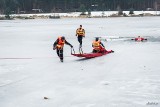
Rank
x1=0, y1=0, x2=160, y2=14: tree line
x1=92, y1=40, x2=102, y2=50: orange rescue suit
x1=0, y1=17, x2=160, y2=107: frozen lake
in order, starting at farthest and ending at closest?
1. x1=0, y1=0, x2=160, y2=14: tree line
2. x1=92, y1=40, x2=102, y2=50: orange rescue suit
3. x1=0, y1=17, x2=160, y2=107: frozen lake

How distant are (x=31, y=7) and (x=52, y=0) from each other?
7108 mm

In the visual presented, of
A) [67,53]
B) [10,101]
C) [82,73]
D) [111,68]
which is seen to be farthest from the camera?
[67,53]

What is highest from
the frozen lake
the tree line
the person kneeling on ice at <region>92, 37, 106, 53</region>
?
the tree line

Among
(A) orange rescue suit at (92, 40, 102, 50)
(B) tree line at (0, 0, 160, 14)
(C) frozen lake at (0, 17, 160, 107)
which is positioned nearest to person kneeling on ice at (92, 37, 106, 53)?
(A) orange rescue suit at (92, 40, 102, 50)

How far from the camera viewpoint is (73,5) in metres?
115

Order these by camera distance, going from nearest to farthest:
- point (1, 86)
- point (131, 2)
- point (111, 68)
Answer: point (1, 86) → point (111, 68) → point (131, 2)

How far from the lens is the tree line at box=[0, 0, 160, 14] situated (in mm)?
112812

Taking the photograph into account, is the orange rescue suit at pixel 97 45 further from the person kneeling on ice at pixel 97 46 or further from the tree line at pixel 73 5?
the tree line at pixel 73 5

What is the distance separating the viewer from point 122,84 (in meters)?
13.5

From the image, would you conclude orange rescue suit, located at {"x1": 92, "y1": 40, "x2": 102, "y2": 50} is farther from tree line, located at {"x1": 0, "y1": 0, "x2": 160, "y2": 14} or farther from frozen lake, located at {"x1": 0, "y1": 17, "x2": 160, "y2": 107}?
tree line, located at {"x1": 0, "y1": 0, "x2": 160, "y2": 14}

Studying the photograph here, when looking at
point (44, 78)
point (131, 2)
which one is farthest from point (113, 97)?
point (131, 2)

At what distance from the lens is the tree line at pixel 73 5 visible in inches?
4441

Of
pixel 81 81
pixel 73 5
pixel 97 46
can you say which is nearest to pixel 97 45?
pixel 97 46

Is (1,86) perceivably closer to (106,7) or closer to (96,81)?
(96,81)
